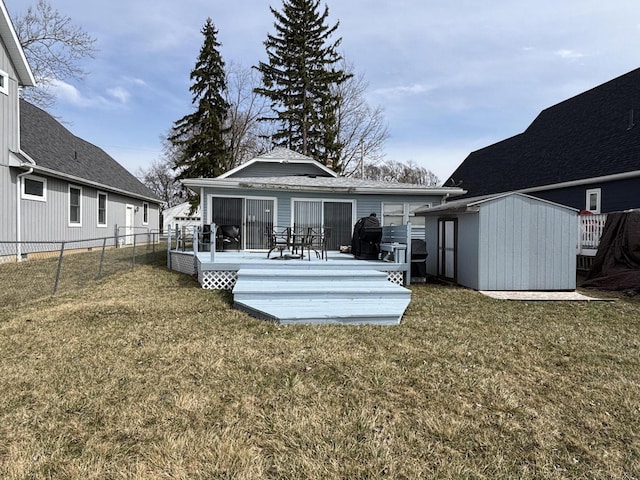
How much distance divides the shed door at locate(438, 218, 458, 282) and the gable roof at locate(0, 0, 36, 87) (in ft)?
42.3

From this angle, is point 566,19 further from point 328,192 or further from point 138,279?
point 138,279

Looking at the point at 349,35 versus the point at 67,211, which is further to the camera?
the point at 349,35

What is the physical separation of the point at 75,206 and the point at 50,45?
994 centimetres

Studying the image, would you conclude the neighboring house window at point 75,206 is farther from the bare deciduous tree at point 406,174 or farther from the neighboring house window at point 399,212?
the bare deciduous tree at point 406,174

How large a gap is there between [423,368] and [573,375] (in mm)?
1314

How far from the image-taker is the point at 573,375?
3225 millimetres

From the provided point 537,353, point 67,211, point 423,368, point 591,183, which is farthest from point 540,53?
point 67,211

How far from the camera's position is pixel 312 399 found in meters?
2.72

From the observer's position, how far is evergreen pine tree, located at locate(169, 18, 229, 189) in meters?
23.6

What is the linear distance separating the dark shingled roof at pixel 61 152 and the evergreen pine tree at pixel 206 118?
220 inches

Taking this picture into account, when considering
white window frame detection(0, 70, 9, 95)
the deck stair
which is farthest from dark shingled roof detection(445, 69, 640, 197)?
white window frame detection(0, 70, 9, 95)

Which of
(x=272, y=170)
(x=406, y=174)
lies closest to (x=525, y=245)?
(x=272, y=170)

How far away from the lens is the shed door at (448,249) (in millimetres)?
8316

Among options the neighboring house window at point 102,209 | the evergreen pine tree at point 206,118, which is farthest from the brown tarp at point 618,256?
the evergreen pine tree at point 206,118
